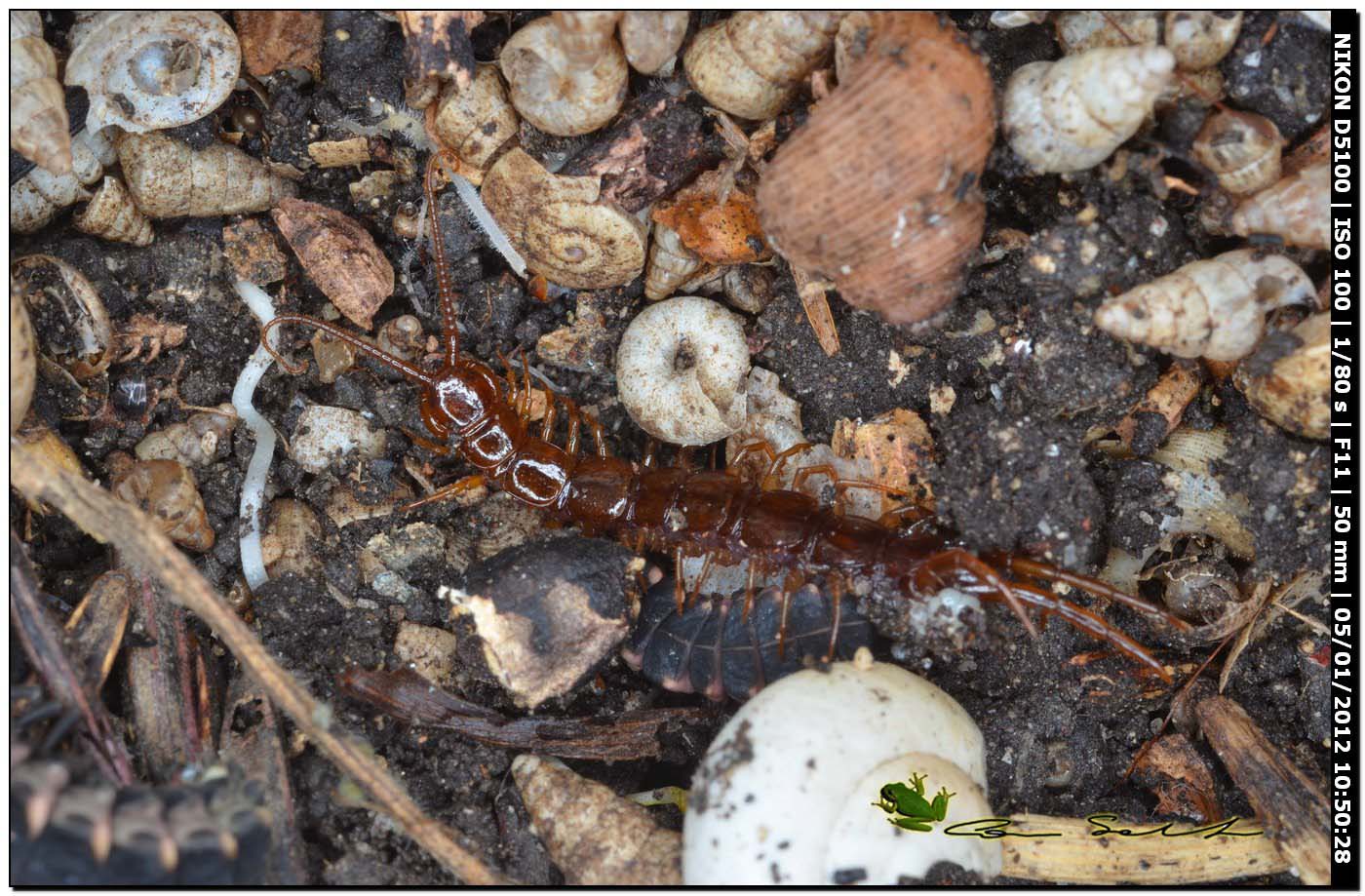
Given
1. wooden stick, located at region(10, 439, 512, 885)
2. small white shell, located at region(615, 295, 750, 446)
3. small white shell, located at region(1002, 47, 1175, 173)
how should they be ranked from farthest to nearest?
small white shell, located at region(615, 295, 750, 446)
wooden stick, located at region(10, 439, 512, 885)
small white shell, located at region(1002, 47, 1175, 173)

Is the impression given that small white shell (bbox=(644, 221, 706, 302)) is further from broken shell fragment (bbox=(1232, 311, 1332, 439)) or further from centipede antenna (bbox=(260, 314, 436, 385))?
broken shell fragment (bbox=(1232, 311, 1332, 439))

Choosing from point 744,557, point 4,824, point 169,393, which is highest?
point 169,393

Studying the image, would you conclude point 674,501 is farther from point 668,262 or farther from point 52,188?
point 52,188

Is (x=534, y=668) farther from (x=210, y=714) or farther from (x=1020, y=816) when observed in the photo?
(x=1020, y=816)

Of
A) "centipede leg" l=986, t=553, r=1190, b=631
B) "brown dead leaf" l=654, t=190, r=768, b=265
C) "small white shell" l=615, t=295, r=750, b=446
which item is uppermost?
"brown dead leaf" l=654, t=190, r=768, b=265

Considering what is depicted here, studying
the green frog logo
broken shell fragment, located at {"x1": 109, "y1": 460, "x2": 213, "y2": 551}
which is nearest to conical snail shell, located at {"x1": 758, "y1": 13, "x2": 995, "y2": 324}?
the green frog logo

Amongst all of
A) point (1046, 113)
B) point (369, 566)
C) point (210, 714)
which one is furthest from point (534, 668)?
point (1046, 113)
